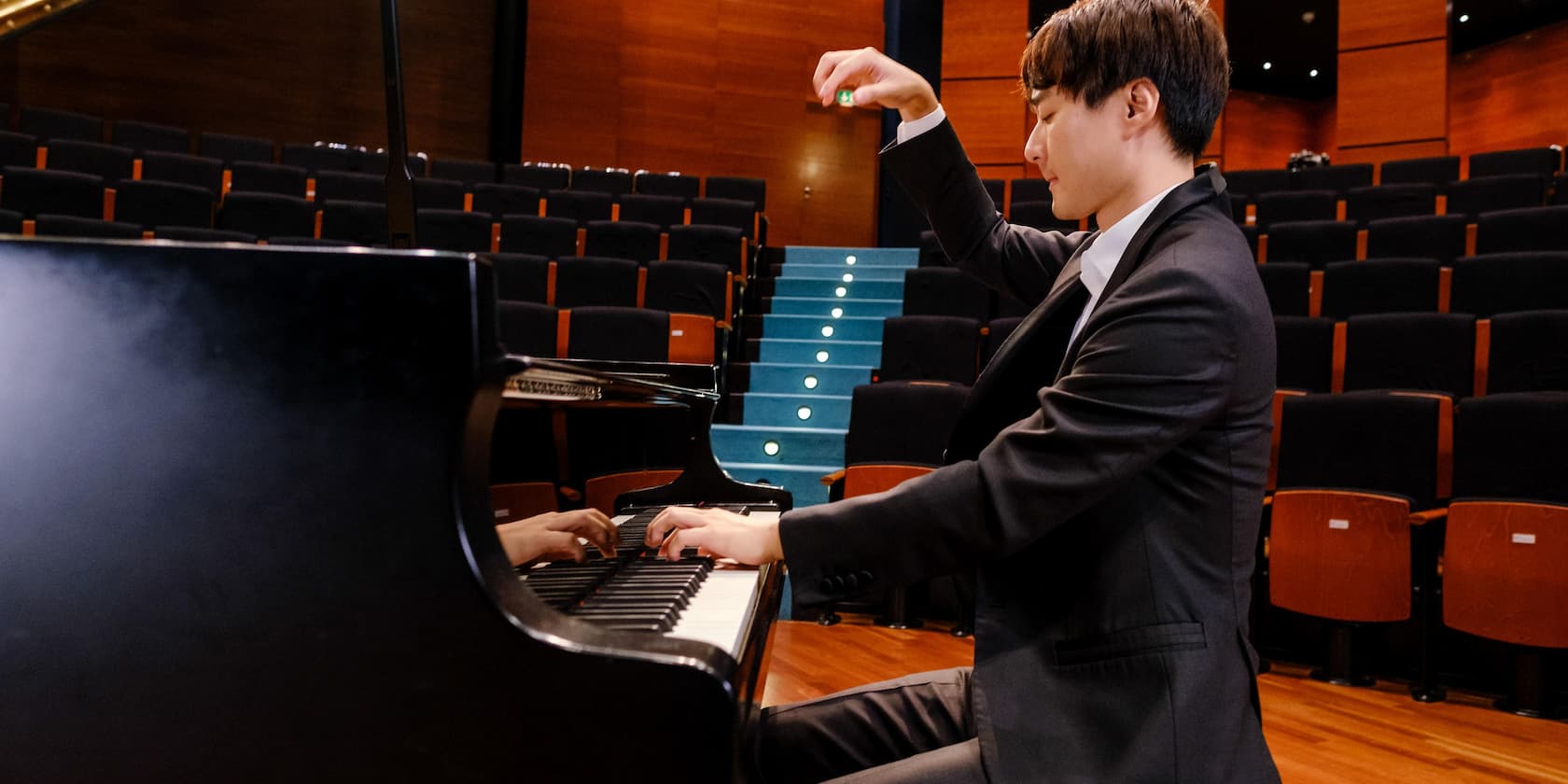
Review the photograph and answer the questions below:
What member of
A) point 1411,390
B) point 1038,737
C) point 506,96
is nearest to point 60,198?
point 506,96

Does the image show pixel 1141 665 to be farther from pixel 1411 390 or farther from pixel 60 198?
pixel 60 198

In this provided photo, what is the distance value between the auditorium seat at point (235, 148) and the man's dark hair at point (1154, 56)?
4583mm

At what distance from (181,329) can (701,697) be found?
0.30m

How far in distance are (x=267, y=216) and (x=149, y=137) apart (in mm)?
1526

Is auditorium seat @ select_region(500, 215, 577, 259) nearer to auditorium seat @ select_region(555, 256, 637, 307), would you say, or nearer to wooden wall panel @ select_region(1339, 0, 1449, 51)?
auditorium seat @ select_region(555, 256, 637, 307)

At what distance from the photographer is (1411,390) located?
2348 mm

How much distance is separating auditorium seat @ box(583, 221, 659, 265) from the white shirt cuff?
290cm

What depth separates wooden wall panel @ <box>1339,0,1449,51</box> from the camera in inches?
195

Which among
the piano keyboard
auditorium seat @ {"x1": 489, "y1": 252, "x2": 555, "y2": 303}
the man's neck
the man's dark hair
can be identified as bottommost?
the piano keyboard

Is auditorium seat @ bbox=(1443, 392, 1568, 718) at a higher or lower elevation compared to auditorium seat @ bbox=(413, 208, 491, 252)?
lower

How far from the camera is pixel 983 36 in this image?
5.58m

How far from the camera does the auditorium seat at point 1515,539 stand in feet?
5.77

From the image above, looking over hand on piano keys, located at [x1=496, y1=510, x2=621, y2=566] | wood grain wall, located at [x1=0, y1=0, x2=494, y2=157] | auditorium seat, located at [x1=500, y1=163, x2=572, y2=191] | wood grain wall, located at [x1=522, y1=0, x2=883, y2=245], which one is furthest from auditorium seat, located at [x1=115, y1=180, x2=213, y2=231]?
hand on piano keys, located at [x1=496, y1=510, x2=621, y2=566]

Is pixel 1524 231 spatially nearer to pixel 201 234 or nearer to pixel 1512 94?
pixel 201 234
